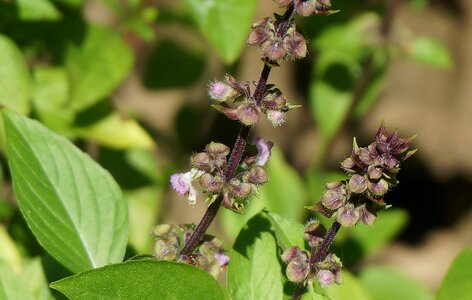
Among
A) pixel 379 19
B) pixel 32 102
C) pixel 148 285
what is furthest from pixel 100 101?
pixel 148 285

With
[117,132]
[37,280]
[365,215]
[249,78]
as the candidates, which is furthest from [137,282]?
[249,78]

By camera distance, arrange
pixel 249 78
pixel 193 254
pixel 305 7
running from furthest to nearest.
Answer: pixel 249 78 → pixel 193 254 → pixel 305 7

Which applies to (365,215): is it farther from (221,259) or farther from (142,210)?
(142,210)

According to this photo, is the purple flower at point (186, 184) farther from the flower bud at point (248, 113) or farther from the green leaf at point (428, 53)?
the green leaf at point (428, 53)

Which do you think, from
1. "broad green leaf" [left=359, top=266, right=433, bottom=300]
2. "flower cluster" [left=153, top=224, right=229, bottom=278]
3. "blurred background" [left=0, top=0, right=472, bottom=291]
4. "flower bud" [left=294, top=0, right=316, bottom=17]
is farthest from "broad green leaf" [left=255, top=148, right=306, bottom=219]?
"flower bud" [left=294, top=0, right=316, bottom=17]

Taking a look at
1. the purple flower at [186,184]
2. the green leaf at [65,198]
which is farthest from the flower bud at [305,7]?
the green leaf at [65,198]

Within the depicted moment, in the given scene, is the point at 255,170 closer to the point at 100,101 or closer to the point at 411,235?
the point at 100,101
